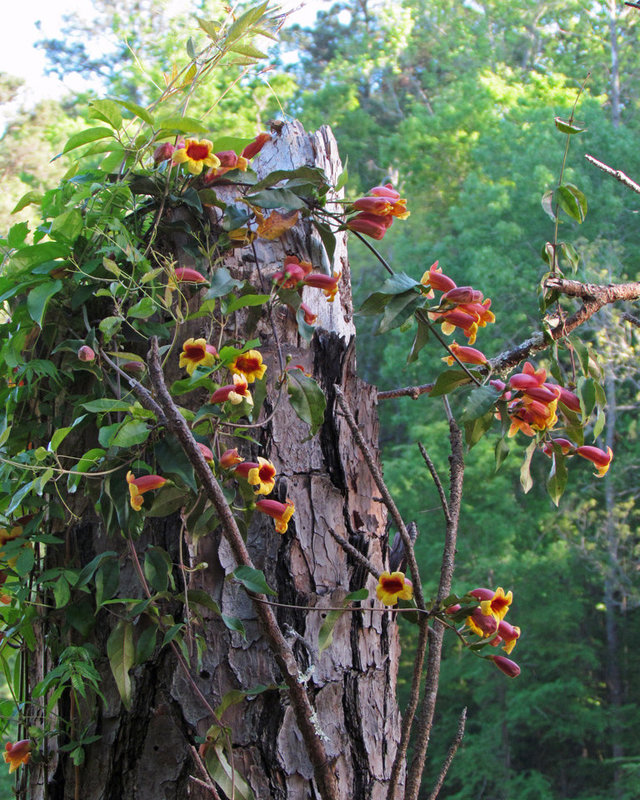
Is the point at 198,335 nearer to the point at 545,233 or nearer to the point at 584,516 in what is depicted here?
the point at 584,516

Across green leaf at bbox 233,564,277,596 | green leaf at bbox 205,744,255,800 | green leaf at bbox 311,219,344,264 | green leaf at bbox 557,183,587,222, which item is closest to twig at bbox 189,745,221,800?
green leaf at bbox 205,744,255,800

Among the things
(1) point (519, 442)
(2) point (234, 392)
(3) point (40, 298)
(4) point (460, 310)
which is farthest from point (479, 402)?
(1) point (519, 442)

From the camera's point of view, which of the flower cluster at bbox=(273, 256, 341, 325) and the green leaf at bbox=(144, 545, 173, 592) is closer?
the green leaf at bbox=(144, 545, 173, 592)

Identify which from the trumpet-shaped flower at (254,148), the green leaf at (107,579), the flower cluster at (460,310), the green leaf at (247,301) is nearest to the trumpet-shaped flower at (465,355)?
the flower cluster at (460,310)

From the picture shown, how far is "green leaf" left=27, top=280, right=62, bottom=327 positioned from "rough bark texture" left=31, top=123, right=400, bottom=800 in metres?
0.20

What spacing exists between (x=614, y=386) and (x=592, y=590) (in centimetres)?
224

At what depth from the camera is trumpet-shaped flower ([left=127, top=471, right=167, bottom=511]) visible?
766 mm

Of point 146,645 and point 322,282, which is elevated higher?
point 322,282

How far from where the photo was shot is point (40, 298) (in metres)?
0.90

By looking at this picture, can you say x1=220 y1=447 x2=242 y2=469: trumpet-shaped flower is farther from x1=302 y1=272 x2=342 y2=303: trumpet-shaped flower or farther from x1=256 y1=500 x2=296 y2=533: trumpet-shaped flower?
x1=302 y1=272 x2=342 y2=303: trumpet-shaped flower

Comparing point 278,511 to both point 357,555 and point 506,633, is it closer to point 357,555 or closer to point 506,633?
point 357,555

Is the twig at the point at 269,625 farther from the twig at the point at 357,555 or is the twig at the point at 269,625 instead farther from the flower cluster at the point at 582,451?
the flower cluster at the point at 582,451

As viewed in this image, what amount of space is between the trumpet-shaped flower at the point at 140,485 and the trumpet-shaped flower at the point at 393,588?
0.81 feet

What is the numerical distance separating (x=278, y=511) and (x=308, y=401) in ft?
0.43
